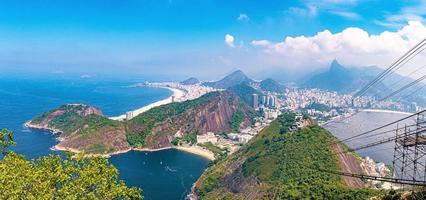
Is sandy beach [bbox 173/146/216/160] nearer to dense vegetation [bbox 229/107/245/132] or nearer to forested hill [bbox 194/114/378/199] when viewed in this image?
forested hill [bbox 194/114/378/199]

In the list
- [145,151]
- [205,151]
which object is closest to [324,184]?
[205,151]

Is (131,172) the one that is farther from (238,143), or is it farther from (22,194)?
(22,194)

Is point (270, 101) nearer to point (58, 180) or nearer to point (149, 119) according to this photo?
point (149, 119)

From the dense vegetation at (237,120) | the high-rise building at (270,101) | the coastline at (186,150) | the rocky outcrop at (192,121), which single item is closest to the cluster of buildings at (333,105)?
the high-rise building at (270,101)

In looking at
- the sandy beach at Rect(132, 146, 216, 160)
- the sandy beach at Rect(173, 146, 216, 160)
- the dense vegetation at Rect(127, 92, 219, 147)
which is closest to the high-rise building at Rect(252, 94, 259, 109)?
the dense vegetation at Rect(127, 92, 219, 147)

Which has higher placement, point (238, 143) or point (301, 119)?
point (301, 119)
